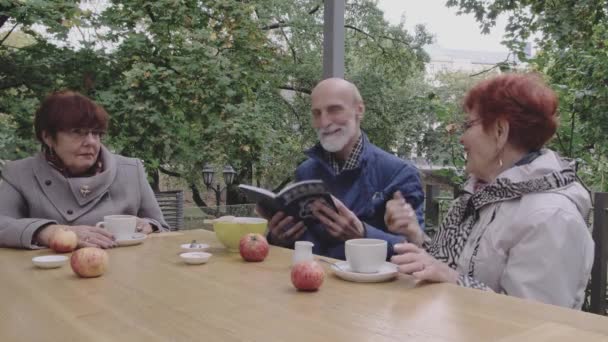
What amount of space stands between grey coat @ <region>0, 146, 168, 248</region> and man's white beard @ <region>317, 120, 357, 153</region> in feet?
2.49

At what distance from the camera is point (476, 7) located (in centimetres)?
427

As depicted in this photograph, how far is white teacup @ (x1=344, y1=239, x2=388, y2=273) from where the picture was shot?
1.27 meters

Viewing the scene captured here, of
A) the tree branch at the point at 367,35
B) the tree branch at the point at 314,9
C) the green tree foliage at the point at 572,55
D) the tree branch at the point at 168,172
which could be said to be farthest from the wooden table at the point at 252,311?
the tree branch at the point at 367,35

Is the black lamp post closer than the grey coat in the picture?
No

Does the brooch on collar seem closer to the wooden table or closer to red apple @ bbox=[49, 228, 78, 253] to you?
red apple @ bbox=[49, 228, 78, 253]

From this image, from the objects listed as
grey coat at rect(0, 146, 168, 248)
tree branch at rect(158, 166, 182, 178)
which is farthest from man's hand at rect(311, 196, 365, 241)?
tree branch at rect(158, 166, 182, 178)

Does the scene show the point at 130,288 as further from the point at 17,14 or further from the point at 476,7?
the point at 476,7

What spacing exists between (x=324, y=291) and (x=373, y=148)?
47.2 inches

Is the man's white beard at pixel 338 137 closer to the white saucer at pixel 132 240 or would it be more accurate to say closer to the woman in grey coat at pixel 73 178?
the woman in grey coat at pixel 73 178

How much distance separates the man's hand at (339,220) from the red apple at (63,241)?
0.74m

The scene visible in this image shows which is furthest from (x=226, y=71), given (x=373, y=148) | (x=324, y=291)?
(x=324, y=291)

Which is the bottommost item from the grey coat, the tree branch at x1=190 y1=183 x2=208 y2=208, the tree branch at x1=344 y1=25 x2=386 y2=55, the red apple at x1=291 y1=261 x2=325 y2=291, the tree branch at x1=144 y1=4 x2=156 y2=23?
the tree branch at x1=190 y1=183 x2=208 y2=208

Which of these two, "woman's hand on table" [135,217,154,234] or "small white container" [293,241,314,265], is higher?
"small white container" [293,241,314,265]

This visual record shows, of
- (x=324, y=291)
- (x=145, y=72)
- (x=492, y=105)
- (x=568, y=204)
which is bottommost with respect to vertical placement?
(x=324, y=291)
